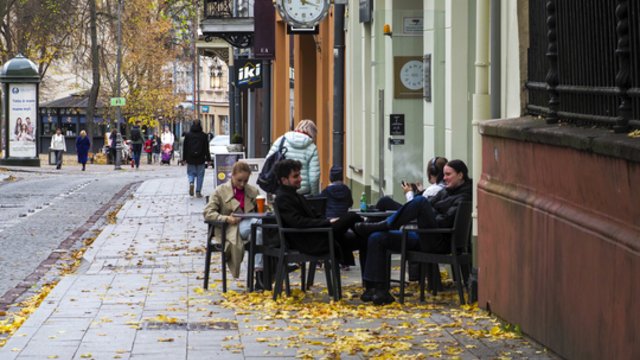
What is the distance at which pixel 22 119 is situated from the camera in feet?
173

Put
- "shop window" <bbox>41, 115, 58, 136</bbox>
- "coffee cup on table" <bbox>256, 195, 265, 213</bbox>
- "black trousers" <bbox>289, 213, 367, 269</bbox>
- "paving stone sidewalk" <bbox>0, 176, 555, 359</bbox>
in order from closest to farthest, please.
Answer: "paving stone sidewalk" <bbox>0, 176, 555, 359</bbox>, "black trousers" <bbox>289, 213, 367, 269</bbox>, "coffee cup on table" <bbox>256, 195, 265, 213</bbox>, "shop window" <bbox>41, 115, 58, 136</bbox>

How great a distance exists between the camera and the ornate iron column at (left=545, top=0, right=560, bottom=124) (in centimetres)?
952

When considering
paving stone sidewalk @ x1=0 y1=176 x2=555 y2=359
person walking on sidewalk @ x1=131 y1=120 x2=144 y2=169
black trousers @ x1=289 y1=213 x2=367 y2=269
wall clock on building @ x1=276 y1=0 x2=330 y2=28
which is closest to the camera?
paving stone sidewalk @ x1=0 y1=176 x2=555 y2=359

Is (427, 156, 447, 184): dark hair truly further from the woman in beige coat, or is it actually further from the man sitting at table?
the woman in beige coat

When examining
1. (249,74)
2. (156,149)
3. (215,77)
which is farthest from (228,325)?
(215,77)

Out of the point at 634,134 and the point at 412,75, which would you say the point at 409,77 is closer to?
the point at 412,75

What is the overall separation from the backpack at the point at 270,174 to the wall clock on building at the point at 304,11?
11.9 feet

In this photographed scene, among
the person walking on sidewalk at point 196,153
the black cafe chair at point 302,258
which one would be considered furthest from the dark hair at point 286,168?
the person walking on sidewalk at point 196,153

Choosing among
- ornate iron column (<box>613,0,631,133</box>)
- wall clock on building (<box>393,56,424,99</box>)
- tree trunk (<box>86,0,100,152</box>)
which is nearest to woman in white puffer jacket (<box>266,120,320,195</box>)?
wall clock on building (<box>393,56,424,99</box>)

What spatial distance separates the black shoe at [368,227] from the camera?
39.5ft

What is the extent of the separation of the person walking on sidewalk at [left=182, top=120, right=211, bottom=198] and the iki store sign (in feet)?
4.73

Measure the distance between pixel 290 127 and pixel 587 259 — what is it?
2372 centimetres

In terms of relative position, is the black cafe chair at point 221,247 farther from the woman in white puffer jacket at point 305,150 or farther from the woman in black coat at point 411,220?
the woman in white puffer jacket at point 305,150

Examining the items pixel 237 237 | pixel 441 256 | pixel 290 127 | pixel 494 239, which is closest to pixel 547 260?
pixel 494 239
